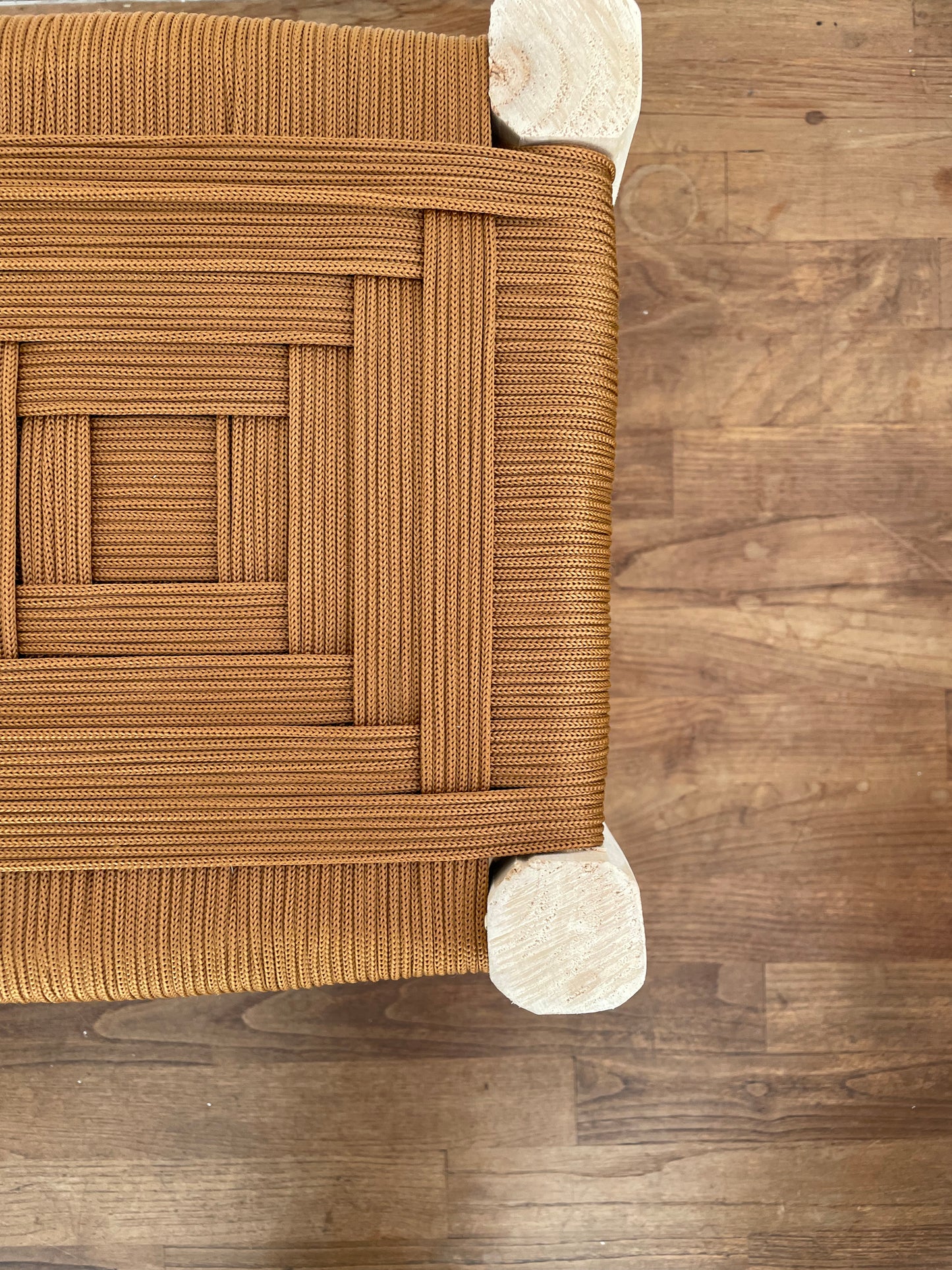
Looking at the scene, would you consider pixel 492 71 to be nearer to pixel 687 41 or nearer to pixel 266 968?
pixel 687 41

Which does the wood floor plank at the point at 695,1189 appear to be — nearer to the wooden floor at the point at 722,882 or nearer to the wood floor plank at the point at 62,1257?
the wooden floor at the point at 722,882

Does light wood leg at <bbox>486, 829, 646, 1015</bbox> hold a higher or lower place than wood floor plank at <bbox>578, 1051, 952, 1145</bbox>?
higher

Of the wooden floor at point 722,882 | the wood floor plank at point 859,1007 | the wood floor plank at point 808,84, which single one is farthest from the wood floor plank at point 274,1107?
the wood floor plank at point 808,84

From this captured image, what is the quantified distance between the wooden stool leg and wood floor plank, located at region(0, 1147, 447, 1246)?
34 cm

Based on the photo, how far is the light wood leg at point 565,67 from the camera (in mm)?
418

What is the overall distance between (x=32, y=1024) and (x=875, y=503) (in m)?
0.77

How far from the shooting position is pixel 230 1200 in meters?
0.66

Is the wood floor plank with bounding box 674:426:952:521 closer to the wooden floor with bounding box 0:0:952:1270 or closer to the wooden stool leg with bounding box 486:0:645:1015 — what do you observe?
the wooden floor with bounding box 0:0:952:1270

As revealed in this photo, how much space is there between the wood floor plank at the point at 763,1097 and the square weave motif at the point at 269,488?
1.15 ft

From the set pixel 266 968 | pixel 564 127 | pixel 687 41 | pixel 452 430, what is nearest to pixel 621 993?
pixel 266 968

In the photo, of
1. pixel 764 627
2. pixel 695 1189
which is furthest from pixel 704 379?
pixel 695 1189

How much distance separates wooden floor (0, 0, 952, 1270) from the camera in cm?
66

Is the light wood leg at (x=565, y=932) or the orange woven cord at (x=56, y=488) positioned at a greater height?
the orange woven cord at (x=56, y=488)

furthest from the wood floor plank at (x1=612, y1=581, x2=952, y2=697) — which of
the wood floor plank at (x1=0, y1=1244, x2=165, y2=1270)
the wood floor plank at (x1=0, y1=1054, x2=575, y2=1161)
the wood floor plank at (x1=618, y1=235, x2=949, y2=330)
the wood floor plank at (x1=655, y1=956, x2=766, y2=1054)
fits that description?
the wood floor plank at (x1=0, y1=1244, x2=165, y2=1270)
